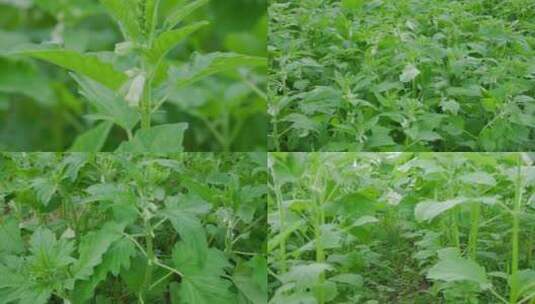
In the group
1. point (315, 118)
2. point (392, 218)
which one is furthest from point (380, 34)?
point (392, 218)

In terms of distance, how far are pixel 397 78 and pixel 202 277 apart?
0.60 meters

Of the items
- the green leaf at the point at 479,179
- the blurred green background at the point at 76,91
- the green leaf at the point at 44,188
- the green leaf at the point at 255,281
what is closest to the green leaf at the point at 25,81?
the blurred green background at the point at 76,91

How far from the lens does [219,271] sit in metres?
1.28

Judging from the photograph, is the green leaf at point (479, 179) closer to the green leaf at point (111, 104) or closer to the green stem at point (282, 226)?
the green stem at point (282, 226)

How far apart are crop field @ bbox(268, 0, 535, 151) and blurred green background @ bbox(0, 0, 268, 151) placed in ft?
0.26

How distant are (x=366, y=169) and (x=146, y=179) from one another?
414 mm

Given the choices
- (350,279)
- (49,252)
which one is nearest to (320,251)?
(350,279)

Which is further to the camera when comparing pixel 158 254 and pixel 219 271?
pixel 158 254

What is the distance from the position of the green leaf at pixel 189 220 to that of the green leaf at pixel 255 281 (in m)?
0.11

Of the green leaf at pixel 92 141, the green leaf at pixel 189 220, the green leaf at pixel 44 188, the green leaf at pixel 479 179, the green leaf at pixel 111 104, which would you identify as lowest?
the green leaf at pixel 189 220

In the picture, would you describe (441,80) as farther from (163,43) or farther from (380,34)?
(163,43)

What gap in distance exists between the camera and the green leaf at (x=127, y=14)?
1.19 meters

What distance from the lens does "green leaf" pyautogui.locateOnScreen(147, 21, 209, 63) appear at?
1.17m

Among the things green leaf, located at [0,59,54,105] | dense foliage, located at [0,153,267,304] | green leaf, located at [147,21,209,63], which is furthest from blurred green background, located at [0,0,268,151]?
green leaf, located at [147,21,209,63]
